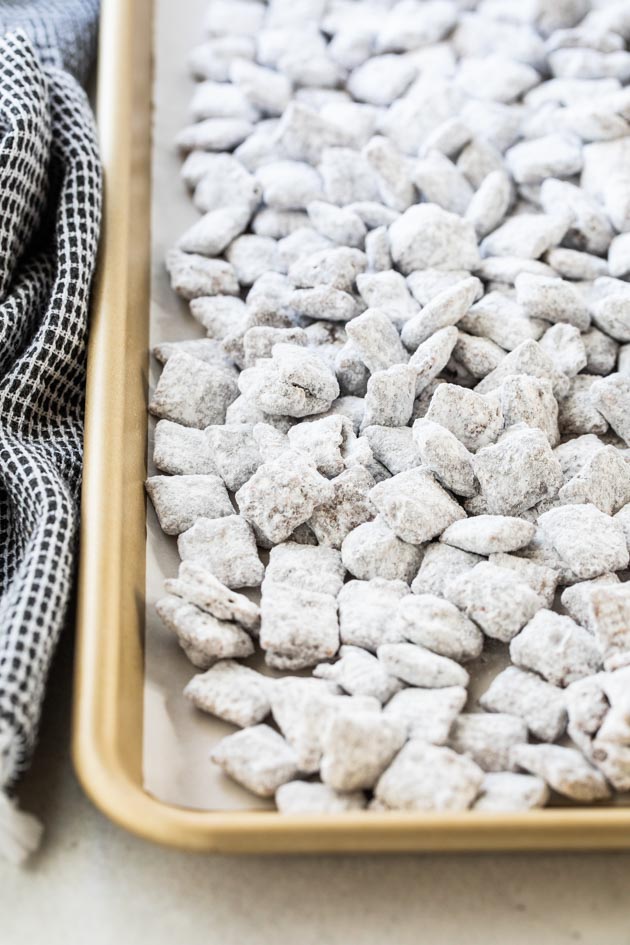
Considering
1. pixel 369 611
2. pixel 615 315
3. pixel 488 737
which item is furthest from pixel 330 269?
pixel 488 737

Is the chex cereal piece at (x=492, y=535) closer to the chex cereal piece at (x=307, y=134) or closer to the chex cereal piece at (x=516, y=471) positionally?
the chex cereal piece at (x=516, y=471)

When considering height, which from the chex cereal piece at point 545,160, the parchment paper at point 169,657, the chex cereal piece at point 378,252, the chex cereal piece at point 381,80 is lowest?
the parchment paper at point 169,657

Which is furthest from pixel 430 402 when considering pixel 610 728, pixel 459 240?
pixel 610 728

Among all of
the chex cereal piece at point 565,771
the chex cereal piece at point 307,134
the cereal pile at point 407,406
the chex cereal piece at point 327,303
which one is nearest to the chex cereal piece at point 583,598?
the cereal pile at point 407,406

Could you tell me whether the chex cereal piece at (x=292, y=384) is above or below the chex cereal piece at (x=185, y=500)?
above

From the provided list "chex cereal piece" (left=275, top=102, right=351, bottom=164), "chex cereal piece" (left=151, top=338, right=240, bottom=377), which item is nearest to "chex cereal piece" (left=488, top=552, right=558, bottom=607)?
"chex cereal piece" (left=151, top=338, right=240, bottom=377)

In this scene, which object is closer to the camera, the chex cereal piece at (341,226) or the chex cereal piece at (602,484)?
the chex cereal piece at (602,484)

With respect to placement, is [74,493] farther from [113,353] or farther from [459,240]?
[459,240]

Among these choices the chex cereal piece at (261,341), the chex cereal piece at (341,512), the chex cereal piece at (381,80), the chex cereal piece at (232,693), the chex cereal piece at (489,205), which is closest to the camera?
the chex cereal piece at (232,693)

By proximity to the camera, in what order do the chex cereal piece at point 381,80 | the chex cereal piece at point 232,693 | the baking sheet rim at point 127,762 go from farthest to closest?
1. the chex cereal piece at point 381,80
2. the chex cereal piece at point 232,693
3. the baking sheet rim at point 127,762
